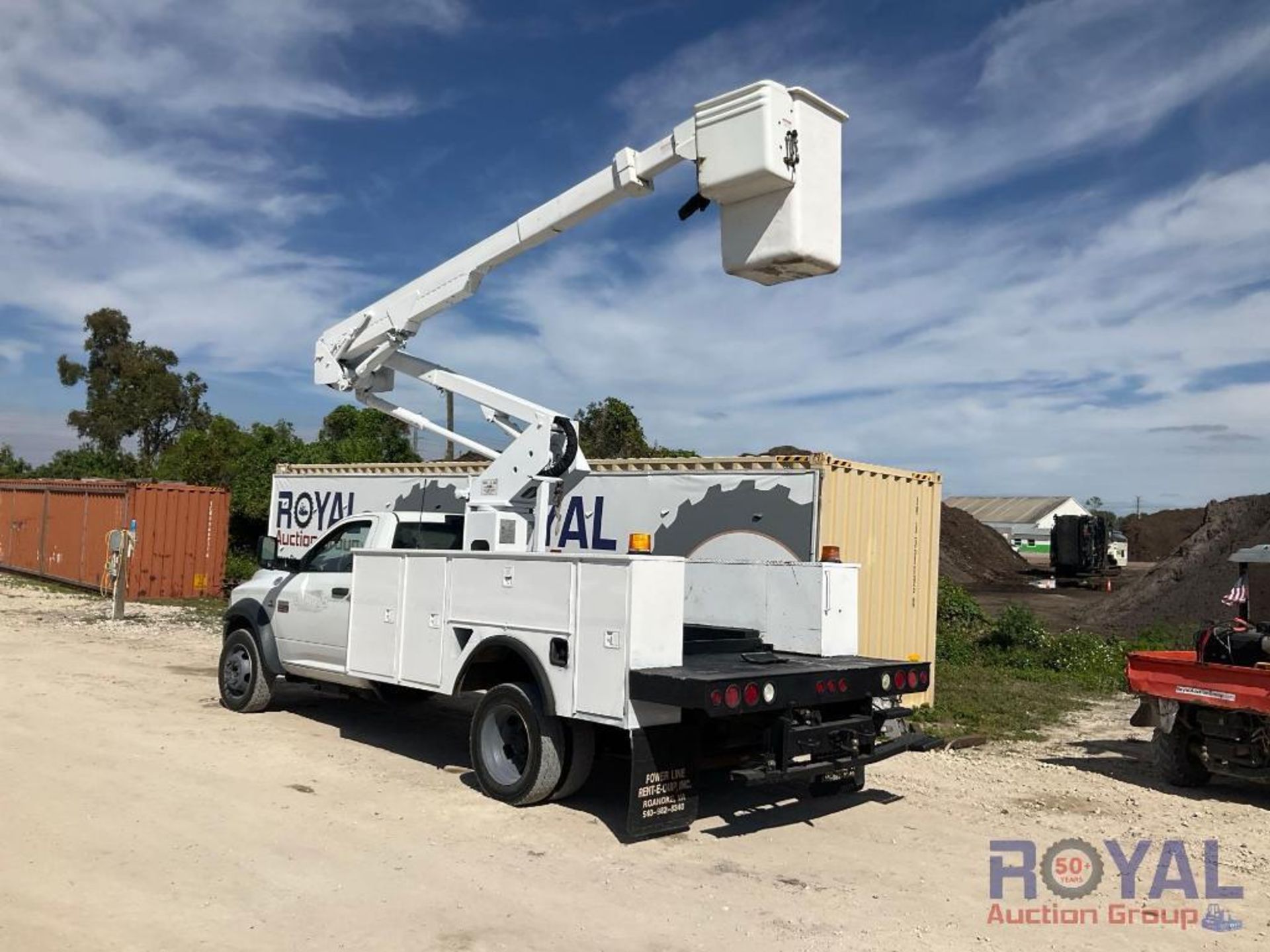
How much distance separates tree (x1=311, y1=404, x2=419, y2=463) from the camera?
99.5 feet

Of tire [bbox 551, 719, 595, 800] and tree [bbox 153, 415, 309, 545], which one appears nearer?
tire [bbox 551, 719, 595, 800]

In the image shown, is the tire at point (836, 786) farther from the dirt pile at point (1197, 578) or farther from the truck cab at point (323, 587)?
the dirt pile at point (1197, 578)

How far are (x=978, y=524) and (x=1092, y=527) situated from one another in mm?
9068

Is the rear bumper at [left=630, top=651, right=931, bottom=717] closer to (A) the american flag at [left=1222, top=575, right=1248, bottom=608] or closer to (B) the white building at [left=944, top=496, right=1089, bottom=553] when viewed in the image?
(A) the american flag at [left=1222, top=575, right=1248, bottom=608]

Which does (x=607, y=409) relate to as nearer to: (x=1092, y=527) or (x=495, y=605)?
(x=1092, y=527)

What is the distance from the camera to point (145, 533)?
21750 mm

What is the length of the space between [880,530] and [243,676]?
22.8ft

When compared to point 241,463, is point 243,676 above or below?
below

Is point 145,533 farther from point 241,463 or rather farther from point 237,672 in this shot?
point 237,672

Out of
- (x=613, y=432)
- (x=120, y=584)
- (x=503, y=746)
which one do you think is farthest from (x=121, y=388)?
(x=503, y=746)

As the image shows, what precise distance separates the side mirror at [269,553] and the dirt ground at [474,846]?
1.46 metres

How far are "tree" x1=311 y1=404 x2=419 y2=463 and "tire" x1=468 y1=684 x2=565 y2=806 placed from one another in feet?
62.4

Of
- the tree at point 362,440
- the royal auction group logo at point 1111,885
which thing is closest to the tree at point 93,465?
the tree at point 362,440

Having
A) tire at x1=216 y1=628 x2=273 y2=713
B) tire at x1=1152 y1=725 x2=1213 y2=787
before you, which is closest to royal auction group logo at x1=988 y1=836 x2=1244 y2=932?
tire at x1=1152 y1=725 x2=1213 y2=787
